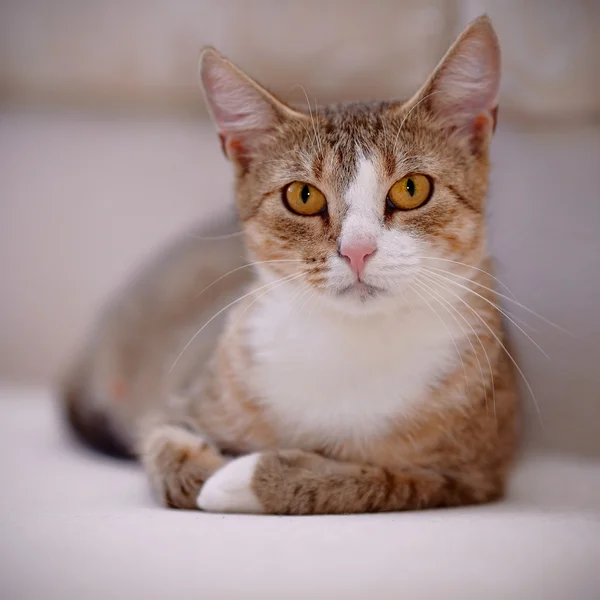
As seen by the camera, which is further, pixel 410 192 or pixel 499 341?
pixel 499 341

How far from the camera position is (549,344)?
4.60ft

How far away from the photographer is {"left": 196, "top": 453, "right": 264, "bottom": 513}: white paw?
1046 millimetres

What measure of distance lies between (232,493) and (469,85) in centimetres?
75

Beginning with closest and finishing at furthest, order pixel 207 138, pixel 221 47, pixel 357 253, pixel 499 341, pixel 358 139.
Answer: pixel 357 253
pixel 358 139
pixel 499 341
pixel 221 47
pixel 207 138

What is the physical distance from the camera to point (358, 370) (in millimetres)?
1160

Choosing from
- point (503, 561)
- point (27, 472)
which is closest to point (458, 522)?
point (503, 561)

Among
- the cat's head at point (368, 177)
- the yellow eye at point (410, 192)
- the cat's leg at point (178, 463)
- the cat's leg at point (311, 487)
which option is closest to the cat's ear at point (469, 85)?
the cat's head at point (368, 177)

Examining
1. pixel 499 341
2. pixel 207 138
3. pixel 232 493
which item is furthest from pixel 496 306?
pixel 207 138

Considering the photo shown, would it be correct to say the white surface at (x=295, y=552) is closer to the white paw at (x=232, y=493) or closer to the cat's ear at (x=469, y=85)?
the white paw at (x=232, y=493)

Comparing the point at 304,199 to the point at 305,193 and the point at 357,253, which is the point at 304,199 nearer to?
the point at 305,193

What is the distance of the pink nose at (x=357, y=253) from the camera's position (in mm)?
998

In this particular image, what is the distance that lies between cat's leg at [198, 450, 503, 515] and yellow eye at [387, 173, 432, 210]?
1.39 feet

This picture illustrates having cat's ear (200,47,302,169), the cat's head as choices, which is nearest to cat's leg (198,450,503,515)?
the cat's head

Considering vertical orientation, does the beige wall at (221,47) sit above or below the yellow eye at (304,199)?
above
